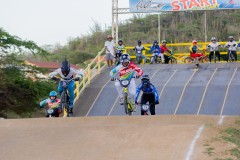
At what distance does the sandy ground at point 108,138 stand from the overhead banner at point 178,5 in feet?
74.1

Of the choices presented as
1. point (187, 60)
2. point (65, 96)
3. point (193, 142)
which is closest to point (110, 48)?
point (187, 60)

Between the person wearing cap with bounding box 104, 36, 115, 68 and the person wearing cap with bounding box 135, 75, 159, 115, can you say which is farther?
the person wearing cap with bounding box 104, 36, 115, 68

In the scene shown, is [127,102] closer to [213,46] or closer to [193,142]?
[193,142]

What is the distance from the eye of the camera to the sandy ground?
39.2 feet

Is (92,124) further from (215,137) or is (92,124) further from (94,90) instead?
(94,90)

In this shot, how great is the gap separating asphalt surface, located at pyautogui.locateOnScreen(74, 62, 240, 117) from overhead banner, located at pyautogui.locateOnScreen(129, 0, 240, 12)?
4.71 m

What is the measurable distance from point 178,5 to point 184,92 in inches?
372

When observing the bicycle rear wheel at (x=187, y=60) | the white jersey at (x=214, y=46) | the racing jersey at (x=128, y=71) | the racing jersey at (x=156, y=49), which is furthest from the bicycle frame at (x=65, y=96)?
the bicycle rear wheel at (x=187, y=60)

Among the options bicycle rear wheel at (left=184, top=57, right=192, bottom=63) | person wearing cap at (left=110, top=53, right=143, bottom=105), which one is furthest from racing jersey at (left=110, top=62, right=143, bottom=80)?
bicycle rear wheel at (left=184, top=57, right=192, bottom=63)

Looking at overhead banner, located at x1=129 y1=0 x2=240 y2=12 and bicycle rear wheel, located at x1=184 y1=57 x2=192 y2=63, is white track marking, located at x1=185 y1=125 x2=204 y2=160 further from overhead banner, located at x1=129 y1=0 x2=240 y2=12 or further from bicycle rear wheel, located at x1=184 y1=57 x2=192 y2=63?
overhead banner, located at x1=129 y1=0 x2=240 y2=12

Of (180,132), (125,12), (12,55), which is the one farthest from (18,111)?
(180,132)

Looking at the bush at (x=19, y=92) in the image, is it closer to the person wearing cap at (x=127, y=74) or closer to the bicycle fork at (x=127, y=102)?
the person wearing cap at (x=127, y=74)

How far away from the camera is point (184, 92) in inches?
1175

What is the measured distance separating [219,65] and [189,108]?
6770mm
